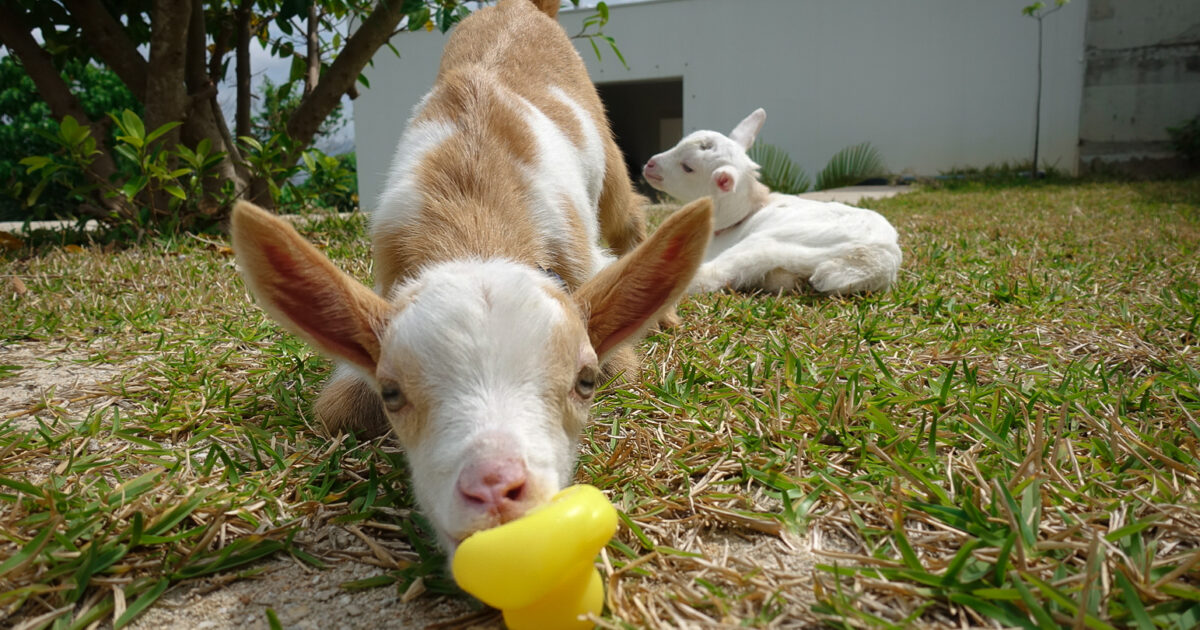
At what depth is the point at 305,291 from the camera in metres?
1.67

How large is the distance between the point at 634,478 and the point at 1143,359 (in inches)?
82.3

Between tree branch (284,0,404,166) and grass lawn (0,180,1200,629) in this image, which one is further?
tree branch (284,0,404,166)

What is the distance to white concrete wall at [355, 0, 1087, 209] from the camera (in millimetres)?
14773

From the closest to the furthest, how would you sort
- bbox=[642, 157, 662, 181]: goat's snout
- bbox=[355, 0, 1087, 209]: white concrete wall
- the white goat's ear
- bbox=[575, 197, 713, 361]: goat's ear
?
1. bbox=[575, 197, 713, 361]: goat's ear
2. the white goat's ear
3. bbox=[642, 157, 662, 181]: goat's snout
4. bbox=[355, 0, 1087, 209]: white concrete wall

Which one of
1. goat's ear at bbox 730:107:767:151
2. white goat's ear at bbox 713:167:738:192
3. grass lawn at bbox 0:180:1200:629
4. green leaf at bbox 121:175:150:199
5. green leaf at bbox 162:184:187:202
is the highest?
goat's ear at bbox 730:107:767:151

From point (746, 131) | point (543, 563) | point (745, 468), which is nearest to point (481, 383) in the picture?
point (543, 563)

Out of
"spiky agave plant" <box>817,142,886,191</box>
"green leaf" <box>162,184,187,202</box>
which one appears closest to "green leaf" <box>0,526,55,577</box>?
"green leaf" <box>162,184,187,202</box>

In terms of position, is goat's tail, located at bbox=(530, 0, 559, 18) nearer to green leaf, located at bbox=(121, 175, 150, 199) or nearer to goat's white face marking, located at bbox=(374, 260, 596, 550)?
green leaf, located at bbox=(121, 175, 150, 199)

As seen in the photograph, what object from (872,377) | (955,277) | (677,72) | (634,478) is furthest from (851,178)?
(634,478)

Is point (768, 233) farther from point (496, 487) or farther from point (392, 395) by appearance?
point (496, 487)

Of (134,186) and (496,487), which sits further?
(134,186)

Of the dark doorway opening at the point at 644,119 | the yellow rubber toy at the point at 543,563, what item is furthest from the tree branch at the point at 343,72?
the dark doorway opening at the point at 644,119

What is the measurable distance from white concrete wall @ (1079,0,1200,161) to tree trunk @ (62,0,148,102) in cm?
1643

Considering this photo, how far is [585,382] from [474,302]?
1.05ft
